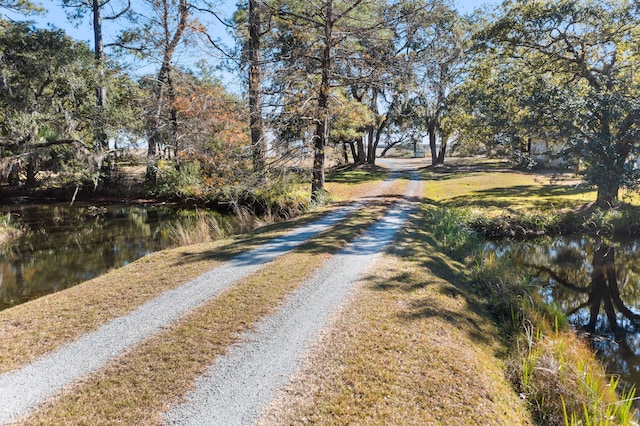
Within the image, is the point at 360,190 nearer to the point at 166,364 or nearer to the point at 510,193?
the point at 510,193

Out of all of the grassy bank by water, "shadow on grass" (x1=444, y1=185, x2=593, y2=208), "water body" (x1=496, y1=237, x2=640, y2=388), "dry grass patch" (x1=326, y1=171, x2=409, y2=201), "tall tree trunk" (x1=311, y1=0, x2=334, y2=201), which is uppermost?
"tall tree trunk" (x1=311, y1=0, x2=334, y2=201)

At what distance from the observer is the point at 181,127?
22.5m

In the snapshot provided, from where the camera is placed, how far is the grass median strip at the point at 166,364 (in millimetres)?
3620

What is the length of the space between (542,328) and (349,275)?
3.34 metres

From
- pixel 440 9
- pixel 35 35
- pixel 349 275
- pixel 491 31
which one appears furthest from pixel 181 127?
pixel 349 275

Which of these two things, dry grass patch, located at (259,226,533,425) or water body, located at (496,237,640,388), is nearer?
dry grass patch, located at (259,226,533,425)

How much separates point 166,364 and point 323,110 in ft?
41.3

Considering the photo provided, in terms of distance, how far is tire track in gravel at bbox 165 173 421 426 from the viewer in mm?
3639

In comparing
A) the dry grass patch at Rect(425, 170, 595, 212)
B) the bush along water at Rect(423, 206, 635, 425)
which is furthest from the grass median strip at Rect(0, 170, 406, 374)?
the dry grass patch at Rect(425, 170, 595, 212)

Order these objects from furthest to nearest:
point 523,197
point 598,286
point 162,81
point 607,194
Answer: point 162,81 < point 523,197 < point 607,194 < point 598,286

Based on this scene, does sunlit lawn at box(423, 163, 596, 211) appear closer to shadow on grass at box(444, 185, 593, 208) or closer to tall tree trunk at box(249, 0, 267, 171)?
shadow on grass at box(444, 185, 593, 208)

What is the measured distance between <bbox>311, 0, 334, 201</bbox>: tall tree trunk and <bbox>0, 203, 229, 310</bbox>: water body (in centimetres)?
609

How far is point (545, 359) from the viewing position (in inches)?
189

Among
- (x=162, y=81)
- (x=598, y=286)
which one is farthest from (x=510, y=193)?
(x=162, y=81)
